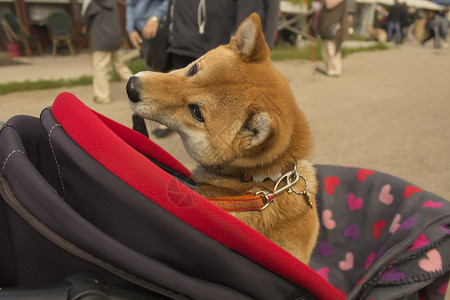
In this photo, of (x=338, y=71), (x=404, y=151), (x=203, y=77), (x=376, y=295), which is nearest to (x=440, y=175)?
(x=404, y=151)

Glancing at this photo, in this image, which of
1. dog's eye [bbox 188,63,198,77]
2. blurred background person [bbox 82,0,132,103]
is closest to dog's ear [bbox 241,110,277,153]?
dog's eye [bbox 188,63,198,77]

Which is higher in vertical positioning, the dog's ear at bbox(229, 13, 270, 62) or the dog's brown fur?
the dog's ear at bbox(229, 13, 270, 62)

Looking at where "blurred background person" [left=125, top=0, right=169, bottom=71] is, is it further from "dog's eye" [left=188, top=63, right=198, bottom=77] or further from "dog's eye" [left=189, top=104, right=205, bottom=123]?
"dog's eye" [left=189, top=104, right=205, bottom=123]

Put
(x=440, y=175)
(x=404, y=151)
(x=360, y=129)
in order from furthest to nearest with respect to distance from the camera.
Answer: (x=360, y=129)
(x=404, y=151)
(x=440, y=175)

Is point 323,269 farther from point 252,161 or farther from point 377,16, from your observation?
point 377,16

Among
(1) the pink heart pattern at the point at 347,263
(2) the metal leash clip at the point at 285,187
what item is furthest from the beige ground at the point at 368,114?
(1) the pink heart pattern at the point at 347,263

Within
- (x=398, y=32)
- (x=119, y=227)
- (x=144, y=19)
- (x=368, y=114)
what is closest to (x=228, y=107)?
(x=119, y=227)

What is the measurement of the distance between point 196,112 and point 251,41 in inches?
14.7

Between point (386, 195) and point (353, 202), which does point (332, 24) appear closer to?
point (353, 202)

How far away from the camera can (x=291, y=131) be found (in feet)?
4.41

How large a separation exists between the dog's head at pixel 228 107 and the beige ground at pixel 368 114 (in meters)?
0.18

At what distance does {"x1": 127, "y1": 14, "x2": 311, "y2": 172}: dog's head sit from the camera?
1.19 m

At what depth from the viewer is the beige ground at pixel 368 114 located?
170cm

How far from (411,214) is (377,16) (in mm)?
28107
